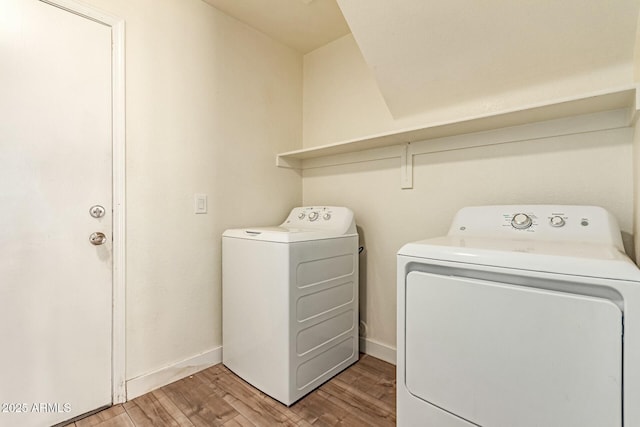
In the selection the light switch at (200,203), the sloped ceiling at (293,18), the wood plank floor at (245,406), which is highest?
the sloped ceiling at (293,18)

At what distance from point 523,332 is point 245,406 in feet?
4.25

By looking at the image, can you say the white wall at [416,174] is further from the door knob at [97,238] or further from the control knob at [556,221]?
the door knob at [97,238]

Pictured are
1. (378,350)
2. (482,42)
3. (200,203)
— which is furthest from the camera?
(378,350)

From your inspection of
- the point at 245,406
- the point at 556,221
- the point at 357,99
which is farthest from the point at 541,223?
the point at 245,406

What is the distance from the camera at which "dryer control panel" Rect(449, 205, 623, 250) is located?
1.14m

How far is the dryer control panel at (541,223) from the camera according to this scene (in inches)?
44.8

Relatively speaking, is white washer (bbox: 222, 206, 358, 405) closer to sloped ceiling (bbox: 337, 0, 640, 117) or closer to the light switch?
the light switch

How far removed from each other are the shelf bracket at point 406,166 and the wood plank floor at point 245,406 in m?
1.15

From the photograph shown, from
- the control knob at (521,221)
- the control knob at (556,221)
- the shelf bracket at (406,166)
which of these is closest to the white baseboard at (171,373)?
the shelf bracket at (406,166)

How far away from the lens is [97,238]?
1409 millimetres

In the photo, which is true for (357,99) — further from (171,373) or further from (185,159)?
(171,373)

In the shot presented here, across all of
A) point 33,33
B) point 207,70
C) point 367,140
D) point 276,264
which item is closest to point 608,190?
point 367,140

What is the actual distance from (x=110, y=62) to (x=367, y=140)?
4.55 ft

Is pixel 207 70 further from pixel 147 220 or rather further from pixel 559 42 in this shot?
pixel 559 42
